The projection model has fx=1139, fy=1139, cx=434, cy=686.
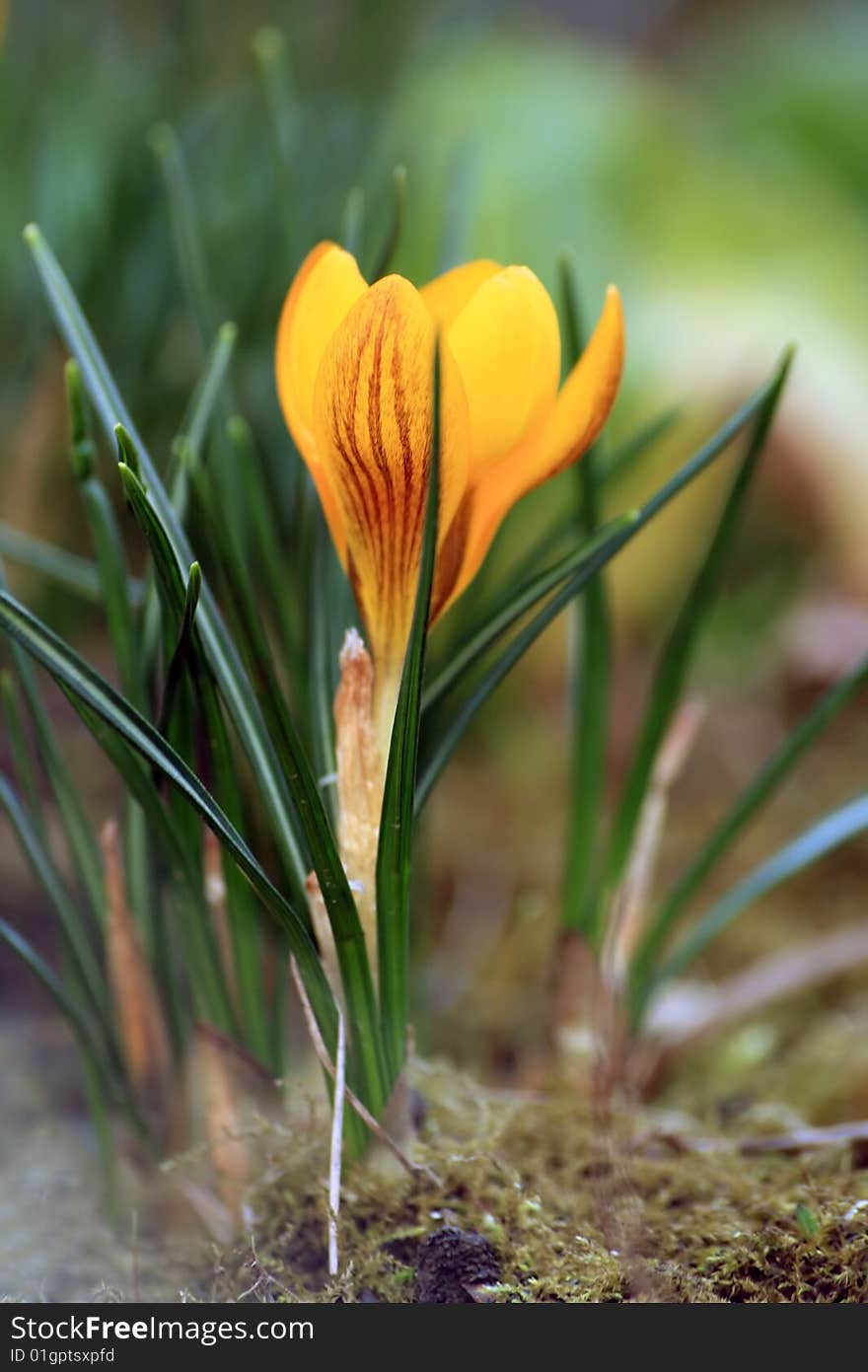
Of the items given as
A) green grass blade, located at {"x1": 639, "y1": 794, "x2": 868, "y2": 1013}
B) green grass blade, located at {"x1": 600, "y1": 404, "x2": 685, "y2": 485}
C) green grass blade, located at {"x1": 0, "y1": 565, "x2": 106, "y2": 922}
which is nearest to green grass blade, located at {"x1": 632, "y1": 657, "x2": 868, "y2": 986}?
green grass blade, located at {"x1": 639, "y1": 794, "x2": 868, "y2": 1013}

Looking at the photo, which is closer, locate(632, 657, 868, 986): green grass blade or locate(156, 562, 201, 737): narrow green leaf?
locate(156, 562, 201, 737): narrow green leaf

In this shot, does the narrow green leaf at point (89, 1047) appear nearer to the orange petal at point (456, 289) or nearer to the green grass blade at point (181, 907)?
the green grass blade at point (181, 907)

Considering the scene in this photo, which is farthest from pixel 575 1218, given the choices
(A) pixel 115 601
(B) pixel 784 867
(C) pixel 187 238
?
(C) pixel 187 238

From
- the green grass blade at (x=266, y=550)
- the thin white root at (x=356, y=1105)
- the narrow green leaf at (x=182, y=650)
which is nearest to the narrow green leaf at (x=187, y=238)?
the green grass blade at (x=266, y=550)

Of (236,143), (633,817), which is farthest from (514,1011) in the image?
(236,143)

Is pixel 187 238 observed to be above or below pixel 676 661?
above

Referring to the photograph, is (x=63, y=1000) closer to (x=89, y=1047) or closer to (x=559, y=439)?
(x=89, y=1047)

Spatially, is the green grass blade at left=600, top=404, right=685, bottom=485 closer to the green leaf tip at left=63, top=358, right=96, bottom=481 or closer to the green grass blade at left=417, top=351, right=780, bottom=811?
the green grass blade at left=417, top=351, right=780, bottom=811
